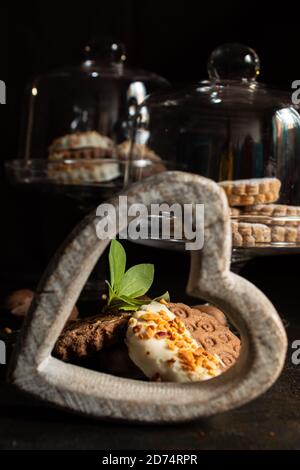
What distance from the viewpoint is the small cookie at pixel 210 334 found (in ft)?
3.76

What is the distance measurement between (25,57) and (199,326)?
1553mm

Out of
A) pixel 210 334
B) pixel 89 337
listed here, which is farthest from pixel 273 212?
pixel 89 337

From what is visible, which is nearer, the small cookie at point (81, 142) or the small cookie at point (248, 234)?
the small cookie at point (248, 234)

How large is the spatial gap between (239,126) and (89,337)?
0.69 meters

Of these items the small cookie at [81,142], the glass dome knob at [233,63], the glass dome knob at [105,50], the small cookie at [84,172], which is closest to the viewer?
the glass dome knob at [233,63]

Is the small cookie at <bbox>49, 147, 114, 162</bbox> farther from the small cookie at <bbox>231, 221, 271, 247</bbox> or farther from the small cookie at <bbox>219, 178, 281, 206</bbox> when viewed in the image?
the small cookie at <bbox>231, 221, 271, 247</bbox>

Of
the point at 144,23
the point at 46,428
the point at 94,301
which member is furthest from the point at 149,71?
the point at 46,428

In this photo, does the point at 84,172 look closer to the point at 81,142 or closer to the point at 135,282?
the point at 81,142

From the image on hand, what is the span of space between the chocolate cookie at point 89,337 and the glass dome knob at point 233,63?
26.8 inches

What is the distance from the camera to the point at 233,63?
1664mm

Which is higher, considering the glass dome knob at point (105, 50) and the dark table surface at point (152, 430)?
the glass dome knob at point (105, 50)

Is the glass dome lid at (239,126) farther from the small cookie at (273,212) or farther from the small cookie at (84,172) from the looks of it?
the small cookie at (84,172)

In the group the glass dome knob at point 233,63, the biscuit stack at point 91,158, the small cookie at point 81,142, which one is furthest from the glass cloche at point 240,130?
the small cookie at point 81,142

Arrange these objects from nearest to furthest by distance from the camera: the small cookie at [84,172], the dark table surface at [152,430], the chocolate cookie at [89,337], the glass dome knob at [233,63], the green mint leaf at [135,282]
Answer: the dark table surface at [152,430] < the chocolate cookie at [89,337] < the green mint leaf at [135,282] < the glass dome knob at [233,63] < the small cookie at [84,172]
